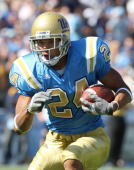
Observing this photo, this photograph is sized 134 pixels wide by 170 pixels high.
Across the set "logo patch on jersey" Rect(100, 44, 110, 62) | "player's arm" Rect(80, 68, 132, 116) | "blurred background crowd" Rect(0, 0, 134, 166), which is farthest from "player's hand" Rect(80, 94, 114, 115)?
"blurred background crowd" Rect(0, 0, 134, 166)

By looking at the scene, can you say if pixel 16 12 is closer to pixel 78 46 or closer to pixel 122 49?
pixel 122 49

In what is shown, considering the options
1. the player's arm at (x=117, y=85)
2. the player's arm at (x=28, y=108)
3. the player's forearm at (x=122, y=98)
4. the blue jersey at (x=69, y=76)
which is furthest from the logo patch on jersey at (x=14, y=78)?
the player's forearm at (x=122, y=98)

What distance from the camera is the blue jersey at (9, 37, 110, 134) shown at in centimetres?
456

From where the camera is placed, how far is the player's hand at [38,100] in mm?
4238

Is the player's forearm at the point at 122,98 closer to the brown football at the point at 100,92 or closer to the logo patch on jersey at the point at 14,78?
the brown football at the point at 100,92

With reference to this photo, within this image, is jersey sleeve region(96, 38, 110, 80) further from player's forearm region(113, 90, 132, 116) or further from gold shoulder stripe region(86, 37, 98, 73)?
player's forearm region(113, 90, 132, 116)

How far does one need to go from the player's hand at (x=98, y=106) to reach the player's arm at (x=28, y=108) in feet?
0.86

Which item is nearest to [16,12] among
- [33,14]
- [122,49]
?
[33,14]

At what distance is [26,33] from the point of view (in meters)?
9.88

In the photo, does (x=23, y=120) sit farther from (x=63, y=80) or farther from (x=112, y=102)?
(x=112, y=102)

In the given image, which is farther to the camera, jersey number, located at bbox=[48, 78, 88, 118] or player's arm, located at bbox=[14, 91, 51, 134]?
jersey number, located at bbox=[48, 78, 88, 118]

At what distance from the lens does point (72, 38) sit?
949cm

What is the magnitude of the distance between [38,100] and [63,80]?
1.24ft

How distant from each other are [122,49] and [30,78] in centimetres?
467
